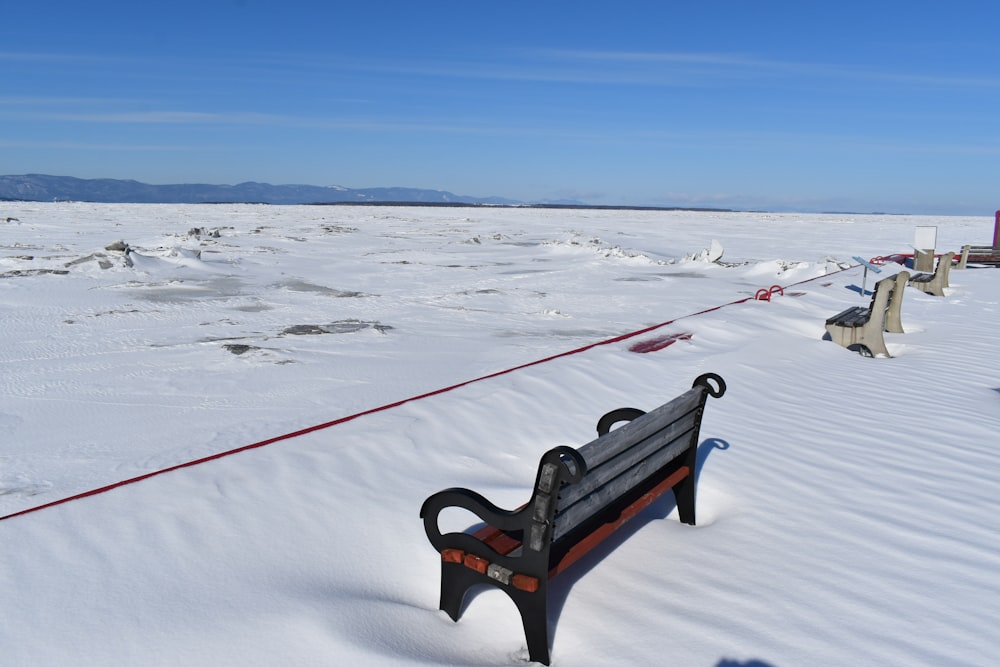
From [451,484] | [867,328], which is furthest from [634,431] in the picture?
[867,328]

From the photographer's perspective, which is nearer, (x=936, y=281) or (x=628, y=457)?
(x=628, y=457)

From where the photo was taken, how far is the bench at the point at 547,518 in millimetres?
2549

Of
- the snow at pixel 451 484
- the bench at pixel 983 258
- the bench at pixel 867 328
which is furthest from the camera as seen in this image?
the bench at pixel 983 258

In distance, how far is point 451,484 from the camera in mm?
4223

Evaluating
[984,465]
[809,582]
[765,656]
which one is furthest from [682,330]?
[765,656]

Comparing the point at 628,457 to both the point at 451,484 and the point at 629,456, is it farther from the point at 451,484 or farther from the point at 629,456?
the point at 451,484

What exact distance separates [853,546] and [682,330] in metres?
5.44

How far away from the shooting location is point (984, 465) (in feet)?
15.6

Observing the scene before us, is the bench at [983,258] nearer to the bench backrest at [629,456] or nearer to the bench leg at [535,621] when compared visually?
the bench backrest at [629,456]

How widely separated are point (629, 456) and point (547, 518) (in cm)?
67

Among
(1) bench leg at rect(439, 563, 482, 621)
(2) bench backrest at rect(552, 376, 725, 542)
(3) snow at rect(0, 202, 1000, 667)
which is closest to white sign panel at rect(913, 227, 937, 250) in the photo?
(3) snow at rect(0, 202, 1000, 667)

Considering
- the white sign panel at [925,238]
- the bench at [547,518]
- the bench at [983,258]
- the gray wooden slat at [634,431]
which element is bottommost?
the bench at [547,518]

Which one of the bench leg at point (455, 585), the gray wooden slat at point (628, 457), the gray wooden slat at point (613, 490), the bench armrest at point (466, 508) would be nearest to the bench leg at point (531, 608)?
the bench leg at point (455, 585)

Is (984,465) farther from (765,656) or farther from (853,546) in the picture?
(765,656)
